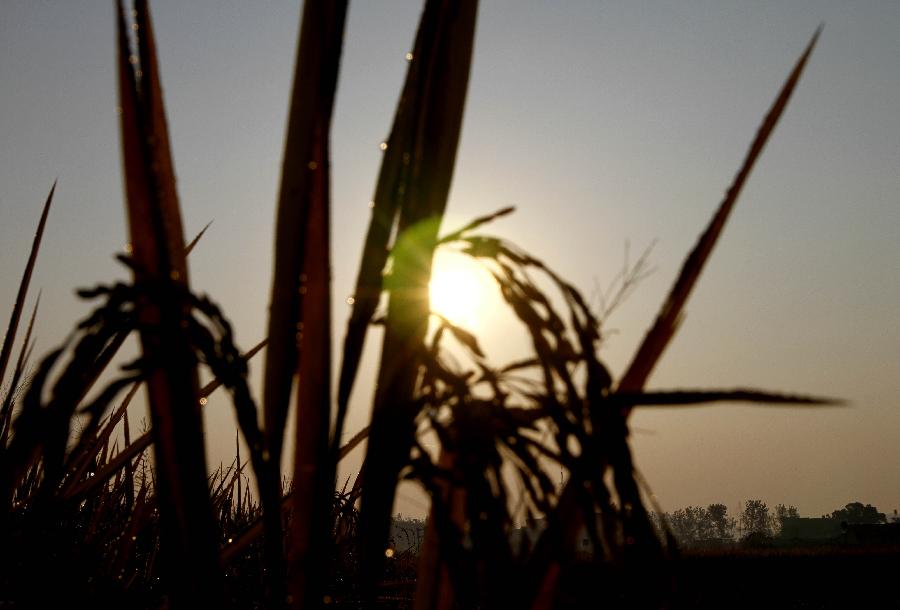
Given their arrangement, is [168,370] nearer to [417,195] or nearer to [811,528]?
[417,195]

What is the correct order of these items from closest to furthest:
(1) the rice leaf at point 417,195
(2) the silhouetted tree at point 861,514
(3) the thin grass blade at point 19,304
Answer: (1) the rice leaf at point 417,195
(3) the thin grass blade at point 19,304
(2) the silhouetted tree at point 861,514

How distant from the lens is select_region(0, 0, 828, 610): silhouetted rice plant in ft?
2.62

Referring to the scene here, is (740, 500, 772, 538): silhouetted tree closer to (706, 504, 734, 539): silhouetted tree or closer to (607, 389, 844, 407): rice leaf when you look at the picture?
(706, 504, 734, 539): silhouetted tree

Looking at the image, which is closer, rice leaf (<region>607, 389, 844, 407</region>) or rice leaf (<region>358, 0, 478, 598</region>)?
rice leaf (<region>607, 389, 844, 407</region>)

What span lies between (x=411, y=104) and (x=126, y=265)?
38cm

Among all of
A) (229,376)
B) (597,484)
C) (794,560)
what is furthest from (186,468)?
(794,560)

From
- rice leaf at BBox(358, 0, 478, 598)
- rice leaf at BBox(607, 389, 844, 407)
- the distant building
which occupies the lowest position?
the distant building

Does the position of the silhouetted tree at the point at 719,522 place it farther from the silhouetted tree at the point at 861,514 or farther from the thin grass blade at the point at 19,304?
the thin grass blade at the point at 19,304

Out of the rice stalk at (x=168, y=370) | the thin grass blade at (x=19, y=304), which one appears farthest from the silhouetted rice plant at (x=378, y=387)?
the thin grass blade at (x=19, y=304)

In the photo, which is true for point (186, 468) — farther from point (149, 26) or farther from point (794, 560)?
point (794, 560)

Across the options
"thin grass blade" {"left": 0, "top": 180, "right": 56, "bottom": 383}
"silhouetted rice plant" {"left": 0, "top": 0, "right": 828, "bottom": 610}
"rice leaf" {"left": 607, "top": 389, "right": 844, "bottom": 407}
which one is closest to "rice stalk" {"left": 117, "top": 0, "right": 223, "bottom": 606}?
"silhouetted rice plant" {"left": 0, "top": 0, "right": 828, "bottom": 610}

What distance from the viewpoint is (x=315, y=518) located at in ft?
2.71

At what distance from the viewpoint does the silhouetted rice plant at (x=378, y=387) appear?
80 cm

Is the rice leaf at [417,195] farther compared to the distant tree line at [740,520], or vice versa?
the distant tree line at [740,520]
